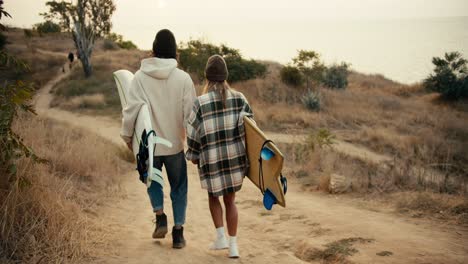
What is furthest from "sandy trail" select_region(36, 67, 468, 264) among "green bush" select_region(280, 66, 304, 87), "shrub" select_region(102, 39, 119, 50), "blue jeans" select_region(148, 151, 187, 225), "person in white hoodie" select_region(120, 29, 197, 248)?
"shrub" select_region(102, 39, 119, 50)

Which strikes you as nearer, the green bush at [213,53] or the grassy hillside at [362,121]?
the grassy hillside at [362,121]

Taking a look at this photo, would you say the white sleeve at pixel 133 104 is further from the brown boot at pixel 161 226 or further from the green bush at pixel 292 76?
the green bush at pixel 292 76

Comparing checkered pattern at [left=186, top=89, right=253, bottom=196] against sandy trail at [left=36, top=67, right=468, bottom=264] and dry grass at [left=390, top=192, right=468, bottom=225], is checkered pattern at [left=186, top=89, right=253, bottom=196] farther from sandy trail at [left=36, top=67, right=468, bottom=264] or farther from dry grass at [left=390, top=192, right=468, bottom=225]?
dry grass at [left=390, top=192, right=468, bottom=225]

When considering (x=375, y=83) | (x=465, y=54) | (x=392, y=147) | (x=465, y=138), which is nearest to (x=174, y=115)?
(x=392, y=147)

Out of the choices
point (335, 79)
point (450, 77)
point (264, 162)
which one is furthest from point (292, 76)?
point (264, 162)

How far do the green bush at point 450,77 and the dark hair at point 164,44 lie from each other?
22.7 meters

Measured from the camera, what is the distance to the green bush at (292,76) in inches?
829

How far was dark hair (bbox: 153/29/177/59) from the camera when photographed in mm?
3740

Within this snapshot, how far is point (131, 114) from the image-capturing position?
3.78 metres

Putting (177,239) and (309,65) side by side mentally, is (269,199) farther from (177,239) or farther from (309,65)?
(309,65)

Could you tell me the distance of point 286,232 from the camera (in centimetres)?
538

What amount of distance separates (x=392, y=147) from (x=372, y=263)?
9753mm

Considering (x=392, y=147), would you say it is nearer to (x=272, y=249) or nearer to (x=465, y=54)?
(x=272, y=249)

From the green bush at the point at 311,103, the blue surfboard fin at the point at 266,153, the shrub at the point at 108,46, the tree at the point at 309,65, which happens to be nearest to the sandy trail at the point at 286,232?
the blue surfboard fin at the point at 266,153
